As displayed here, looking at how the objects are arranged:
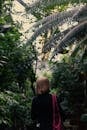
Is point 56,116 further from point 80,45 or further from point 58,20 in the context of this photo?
point 80,45

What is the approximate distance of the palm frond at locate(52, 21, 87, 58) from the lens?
9971mm

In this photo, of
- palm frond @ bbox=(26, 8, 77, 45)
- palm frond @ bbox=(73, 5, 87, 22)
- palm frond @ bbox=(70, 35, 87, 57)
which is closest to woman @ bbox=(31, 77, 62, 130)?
palm frond @ bbox=(73, 5, 87, 22)

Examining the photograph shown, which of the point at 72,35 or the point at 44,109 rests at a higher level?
the point at 72,35

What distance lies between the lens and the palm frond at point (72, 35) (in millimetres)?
9971

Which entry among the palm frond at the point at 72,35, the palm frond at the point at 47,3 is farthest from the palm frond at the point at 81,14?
the palm frond at the point at 47,3

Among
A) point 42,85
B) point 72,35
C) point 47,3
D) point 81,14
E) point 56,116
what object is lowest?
point 56,116

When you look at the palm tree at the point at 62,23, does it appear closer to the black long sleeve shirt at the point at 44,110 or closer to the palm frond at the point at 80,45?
the palm frond at the point at 80,45

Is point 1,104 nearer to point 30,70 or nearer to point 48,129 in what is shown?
point 48,129

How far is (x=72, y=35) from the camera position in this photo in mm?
10211

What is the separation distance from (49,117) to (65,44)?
3.92 m

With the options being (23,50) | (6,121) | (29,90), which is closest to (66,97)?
(29,90)

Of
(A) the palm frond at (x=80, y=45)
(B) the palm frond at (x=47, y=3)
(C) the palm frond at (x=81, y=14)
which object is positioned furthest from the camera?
(A) the palm frond at (x=80, y=45)

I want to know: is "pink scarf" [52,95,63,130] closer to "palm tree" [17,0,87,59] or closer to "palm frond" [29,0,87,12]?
"palm tree" [17,0,87,59]

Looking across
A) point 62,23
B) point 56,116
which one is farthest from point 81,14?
point 56,116
